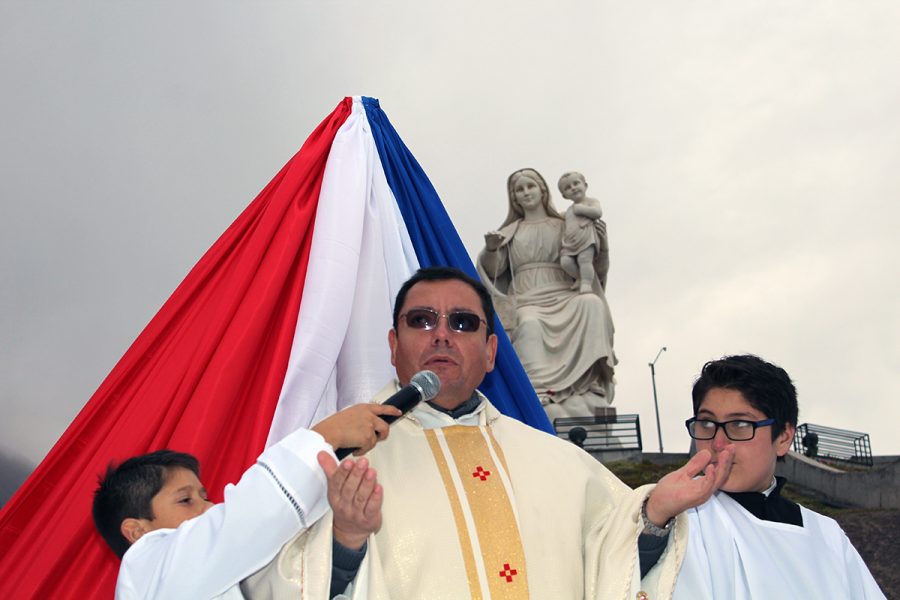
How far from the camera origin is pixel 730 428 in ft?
10.3

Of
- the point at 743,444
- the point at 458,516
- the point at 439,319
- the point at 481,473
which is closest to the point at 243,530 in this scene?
the point at 458,516

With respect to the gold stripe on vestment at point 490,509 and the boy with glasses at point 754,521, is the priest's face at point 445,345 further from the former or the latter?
the boy with glasses at point 754,521

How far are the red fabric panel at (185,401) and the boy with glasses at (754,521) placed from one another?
5.34 ft

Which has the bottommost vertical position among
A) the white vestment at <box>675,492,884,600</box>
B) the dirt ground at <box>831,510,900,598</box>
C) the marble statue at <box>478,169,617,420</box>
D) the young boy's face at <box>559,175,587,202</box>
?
the dirt ground at <box>831,510,900,598</box>

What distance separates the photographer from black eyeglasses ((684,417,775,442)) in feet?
10.3

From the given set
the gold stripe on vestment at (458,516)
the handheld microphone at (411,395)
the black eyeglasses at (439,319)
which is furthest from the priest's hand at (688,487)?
the black eyeglasses at (439,319)

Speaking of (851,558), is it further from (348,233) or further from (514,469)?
(348,233)

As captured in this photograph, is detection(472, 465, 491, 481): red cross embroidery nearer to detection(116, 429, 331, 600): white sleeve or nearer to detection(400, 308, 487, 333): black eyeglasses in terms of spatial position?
detection(400, 308, 487, 333): black eyeglasses

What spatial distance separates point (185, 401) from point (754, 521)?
82.1 inches

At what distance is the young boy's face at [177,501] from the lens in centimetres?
286

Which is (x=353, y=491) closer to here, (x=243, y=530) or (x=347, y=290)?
(x=243, y=530)

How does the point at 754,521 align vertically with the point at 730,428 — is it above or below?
below

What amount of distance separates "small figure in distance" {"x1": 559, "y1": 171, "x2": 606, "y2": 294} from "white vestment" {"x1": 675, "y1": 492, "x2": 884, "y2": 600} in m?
10.5

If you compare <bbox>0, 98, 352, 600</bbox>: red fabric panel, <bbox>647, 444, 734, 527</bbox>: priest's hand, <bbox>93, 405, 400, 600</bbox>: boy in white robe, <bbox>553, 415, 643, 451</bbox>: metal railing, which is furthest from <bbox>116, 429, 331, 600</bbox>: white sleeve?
<bbox>553, 415, 643, 451</bbox>: metal railing
